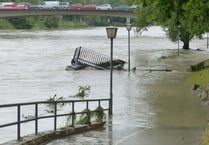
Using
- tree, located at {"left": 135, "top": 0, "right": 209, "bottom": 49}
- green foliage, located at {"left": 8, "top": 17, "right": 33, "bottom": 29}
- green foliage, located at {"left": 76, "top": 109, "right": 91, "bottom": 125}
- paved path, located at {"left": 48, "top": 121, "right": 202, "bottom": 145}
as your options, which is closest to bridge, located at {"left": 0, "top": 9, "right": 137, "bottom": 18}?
green foliage, located at {"left": 8, "top": 17, "right": 33, "bottom": 29}

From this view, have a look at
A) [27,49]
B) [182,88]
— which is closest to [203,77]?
[182,88]

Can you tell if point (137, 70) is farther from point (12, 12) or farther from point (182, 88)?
point (12, 12)

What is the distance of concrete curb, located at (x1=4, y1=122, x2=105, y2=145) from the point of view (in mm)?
12073

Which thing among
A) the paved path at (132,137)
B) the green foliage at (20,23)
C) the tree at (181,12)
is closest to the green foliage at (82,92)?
the tree at (181,12)

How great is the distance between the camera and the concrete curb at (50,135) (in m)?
12.1

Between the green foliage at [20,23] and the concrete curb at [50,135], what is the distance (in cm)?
12379

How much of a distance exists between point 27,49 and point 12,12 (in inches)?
1001

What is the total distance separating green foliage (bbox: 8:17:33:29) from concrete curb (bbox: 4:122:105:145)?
124 meters

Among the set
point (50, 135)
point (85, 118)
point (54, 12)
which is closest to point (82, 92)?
point (85, 118)

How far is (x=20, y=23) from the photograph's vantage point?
461 feet

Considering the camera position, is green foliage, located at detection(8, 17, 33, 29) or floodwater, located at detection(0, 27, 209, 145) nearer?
floodwater, located at detection(0, 27, 209, 145)

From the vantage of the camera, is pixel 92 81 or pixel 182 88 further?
pixel 92 81

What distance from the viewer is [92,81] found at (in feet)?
134

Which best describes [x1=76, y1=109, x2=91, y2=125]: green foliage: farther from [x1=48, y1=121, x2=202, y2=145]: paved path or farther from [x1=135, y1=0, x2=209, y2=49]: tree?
[x1=135, y1=0, x2=209, y2=49]: tree
